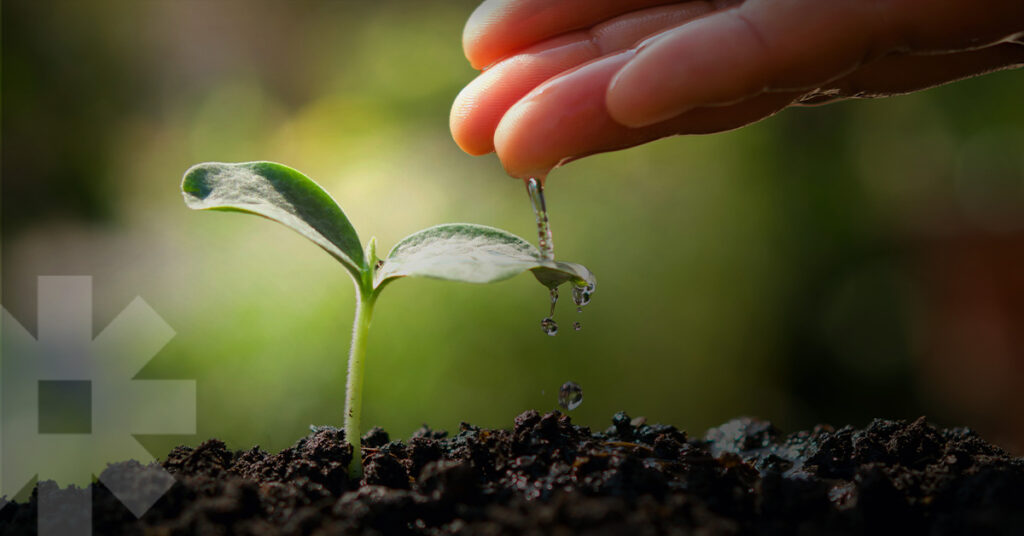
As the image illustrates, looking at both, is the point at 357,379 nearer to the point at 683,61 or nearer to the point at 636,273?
the point at 683,61

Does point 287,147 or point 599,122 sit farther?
point 287,147

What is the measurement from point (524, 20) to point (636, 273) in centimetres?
112

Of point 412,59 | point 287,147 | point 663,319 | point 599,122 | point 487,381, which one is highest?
point 412,59

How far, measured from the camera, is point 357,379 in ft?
2.90

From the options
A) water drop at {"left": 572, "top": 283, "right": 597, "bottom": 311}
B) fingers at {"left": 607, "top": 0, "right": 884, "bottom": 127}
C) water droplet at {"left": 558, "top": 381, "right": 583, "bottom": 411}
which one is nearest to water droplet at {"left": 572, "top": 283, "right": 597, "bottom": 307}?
water drop at {"left": 572, "top": 283, "right": 597, "bottom": 311}

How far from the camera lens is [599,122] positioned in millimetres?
962

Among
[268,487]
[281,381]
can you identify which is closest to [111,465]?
[268,487]

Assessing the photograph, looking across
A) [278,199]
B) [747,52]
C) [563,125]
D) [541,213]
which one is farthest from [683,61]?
[278,199]

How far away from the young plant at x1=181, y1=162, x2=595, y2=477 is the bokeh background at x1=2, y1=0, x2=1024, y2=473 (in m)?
1.13

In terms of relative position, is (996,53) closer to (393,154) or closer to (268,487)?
(268,487)

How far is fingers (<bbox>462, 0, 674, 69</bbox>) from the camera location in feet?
3.93

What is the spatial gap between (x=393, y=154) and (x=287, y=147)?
0.40 metres

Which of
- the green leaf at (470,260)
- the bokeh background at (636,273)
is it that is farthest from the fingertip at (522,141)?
the bokeh background at (636,273)

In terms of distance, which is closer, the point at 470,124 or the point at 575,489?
the point at 575,489
